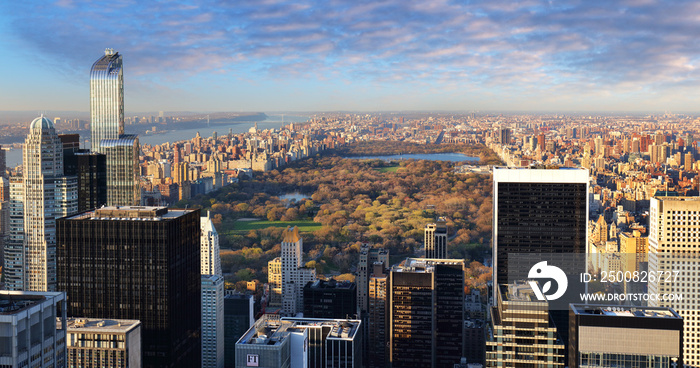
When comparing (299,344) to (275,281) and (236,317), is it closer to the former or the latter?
(236,317)

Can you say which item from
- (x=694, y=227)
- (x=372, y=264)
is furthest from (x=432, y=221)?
(x=694, y=227)

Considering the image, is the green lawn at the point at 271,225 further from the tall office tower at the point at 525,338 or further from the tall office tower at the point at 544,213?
the tall office tower at the point at 525,338

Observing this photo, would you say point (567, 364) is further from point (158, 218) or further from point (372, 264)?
point (372, 264)

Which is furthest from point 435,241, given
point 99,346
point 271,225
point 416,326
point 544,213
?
point 99,346

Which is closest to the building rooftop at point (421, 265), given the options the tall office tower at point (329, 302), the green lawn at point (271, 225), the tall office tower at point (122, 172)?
the tall office tower at point (329, 302)

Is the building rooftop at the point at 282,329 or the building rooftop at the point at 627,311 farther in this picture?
the building rooftop at the point at 282,329

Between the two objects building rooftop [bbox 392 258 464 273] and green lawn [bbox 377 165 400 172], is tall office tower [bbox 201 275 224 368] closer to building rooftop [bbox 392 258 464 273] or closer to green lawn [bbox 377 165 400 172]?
building rooftop [bbox 392 258 464 273]

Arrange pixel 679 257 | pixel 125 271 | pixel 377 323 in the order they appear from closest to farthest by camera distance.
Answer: pixel 125 271, pixel 679 257, pixel 377 323
